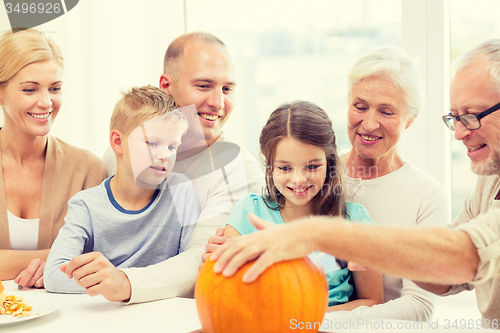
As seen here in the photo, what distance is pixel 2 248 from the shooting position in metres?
1.53

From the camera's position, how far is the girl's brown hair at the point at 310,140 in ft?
4.07

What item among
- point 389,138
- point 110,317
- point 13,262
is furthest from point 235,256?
point 13,262

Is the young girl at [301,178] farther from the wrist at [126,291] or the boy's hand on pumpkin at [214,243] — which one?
the wrist at [126,291]

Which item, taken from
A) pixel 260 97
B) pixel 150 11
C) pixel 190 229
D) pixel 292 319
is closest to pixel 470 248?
pixel 292 319

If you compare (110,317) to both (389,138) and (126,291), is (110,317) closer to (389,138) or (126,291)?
(126,291)

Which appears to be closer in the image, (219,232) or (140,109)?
(219,232)

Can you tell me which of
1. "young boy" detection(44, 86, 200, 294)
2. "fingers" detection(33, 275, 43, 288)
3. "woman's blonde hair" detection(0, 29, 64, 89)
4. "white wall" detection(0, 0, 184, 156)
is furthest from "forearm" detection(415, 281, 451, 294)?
"white wall" detection(0, 0, 184, 156)

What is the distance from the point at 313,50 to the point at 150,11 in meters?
0.95

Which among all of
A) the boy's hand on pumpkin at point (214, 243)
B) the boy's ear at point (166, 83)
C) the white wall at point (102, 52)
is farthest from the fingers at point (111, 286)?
the white wall at point (102, 52)

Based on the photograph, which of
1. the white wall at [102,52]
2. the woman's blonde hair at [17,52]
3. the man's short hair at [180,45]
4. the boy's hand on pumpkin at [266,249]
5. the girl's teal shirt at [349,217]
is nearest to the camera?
the boy's hand on pumpkin at [266,249]

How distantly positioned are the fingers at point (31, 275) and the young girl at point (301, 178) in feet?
1.78

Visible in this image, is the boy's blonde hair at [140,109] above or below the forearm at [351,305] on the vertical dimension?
above

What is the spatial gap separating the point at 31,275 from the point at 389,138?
111 cm

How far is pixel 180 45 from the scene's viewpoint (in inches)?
67.1
